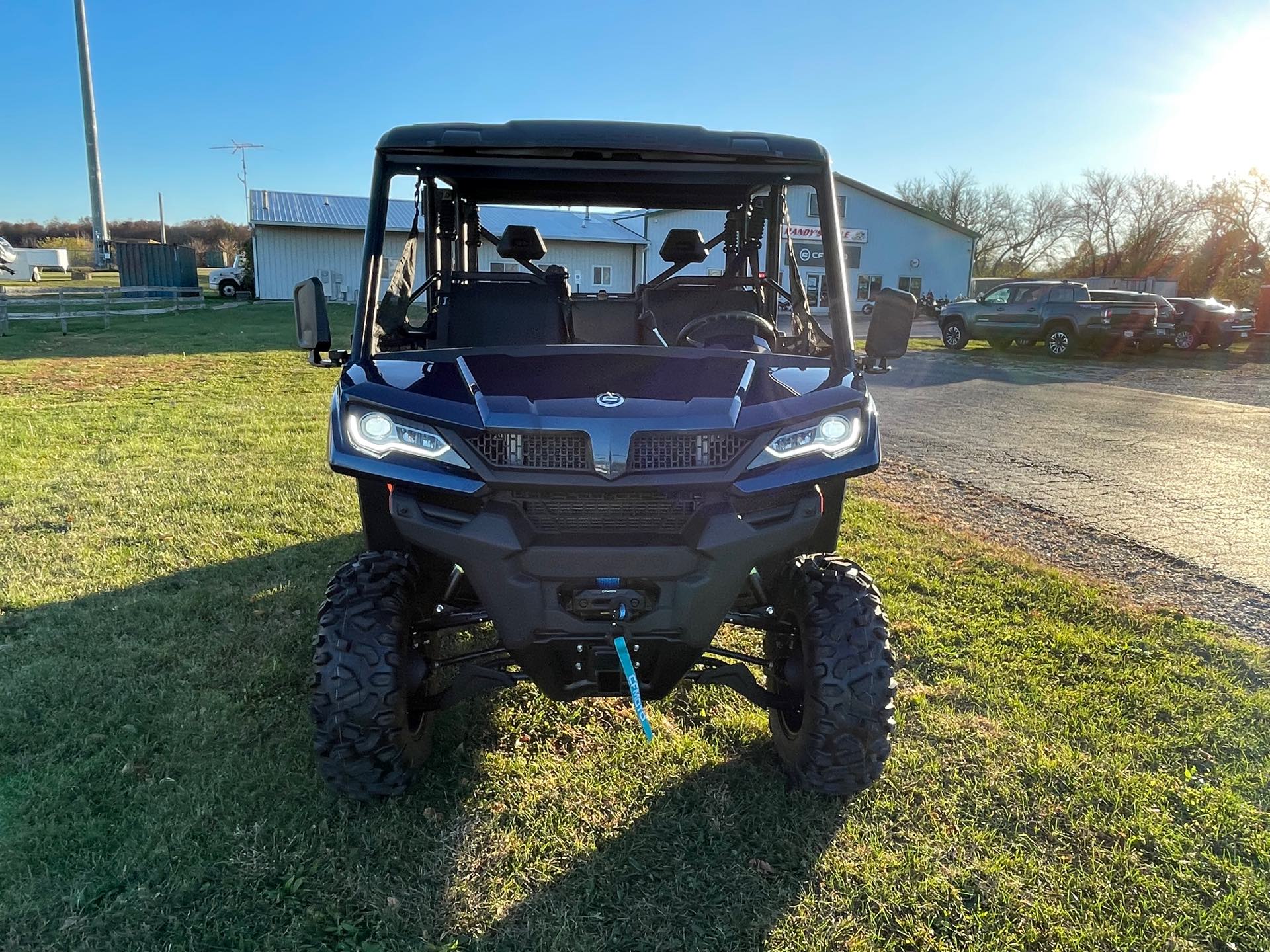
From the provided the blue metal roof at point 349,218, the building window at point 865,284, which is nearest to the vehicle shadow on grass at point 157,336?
the blue metal roof at point 349,218

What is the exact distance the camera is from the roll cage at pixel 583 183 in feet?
9.14

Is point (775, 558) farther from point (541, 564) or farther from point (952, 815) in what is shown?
point (952, 815)

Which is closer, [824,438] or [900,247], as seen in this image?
[824,438]

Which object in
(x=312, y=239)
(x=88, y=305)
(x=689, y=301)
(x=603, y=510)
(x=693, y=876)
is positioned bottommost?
(x=693, y=876)

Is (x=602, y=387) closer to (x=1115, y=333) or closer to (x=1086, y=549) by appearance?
(x=1086, y=549)

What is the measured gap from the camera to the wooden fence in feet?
64.1

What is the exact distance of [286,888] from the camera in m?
2.34

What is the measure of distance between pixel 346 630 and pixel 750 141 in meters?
2.03

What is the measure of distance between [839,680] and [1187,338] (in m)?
24.3

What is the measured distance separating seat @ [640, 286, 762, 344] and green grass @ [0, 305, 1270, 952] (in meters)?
1.77

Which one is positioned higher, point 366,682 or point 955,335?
point 955,335

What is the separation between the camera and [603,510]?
7.77 feet

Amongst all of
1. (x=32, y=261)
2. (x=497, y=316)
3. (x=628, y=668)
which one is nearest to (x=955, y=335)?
(x=497, y=316)

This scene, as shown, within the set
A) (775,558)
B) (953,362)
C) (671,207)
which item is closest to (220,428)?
(671,207)
